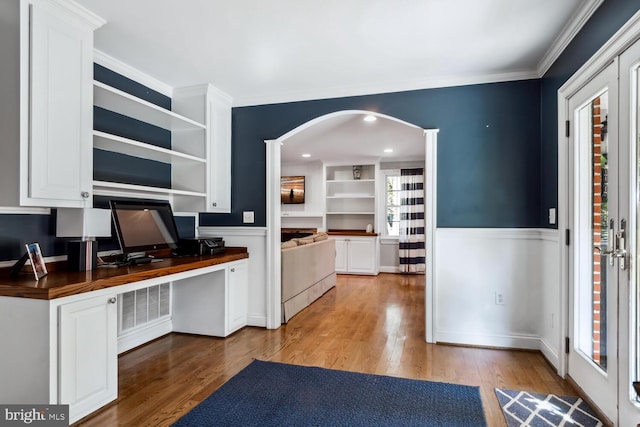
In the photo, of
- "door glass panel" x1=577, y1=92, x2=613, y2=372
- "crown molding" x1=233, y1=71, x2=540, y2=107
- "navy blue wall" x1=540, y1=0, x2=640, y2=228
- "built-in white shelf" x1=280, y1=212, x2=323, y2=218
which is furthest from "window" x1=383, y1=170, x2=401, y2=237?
"door glass panel" x1=577, y1=92, x2=613, y2=372

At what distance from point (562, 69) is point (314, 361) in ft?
9.13

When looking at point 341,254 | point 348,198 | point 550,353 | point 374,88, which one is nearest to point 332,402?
point 550,353

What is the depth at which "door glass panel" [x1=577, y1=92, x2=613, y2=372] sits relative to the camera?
6.77 feet

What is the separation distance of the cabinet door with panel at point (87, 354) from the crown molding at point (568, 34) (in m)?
3.21

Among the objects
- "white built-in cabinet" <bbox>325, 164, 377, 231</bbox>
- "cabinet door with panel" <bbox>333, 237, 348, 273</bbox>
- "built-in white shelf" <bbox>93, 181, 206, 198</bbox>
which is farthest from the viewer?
"white built-in cabinet" <bbox>325, 164, 377, 231</bbox>

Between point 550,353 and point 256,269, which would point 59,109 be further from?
point 550,353

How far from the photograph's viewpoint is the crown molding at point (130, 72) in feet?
9.03

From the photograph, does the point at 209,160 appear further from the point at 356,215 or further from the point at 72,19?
the point at 356,215

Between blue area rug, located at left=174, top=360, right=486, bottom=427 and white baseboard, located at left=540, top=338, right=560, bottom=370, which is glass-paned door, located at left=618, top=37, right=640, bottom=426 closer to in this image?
blue area rug, located at left=174, top=360, right=486, bottom=427

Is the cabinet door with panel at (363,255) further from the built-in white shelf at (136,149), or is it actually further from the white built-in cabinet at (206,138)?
the built-in white shelf at (136,149)

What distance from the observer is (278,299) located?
373 centimetres

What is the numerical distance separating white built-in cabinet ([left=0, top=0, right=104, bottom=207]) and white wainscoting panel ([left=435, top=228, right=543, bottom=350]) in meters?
2.80

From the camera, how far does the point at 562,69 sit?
101 inches

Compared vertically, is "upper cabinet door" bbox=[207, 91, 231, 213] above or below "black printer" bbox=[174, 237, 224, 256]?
above
